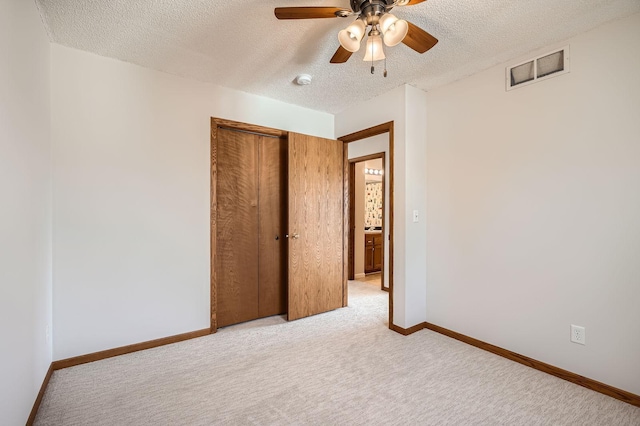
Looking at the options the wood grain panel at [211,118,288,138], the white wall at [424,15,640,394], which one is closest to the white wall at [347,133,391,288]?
the white wall at [424,15,640,394]

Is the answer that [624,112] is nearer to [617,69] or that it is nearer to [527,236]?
[617,69]

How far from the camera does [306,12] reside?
1564 millimetres

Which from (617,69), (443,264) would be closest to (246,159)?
(443,264)

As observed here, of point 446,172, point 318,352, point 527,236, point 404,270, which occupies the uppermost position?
point 446,172

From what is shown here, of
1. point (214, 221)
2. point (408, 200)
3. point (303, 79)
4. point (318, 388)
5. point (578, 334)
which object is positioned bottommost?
point (318, 388)

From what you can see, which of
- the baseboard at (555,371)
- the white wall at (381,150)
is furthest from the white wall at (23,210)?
the white wall at (381,150)

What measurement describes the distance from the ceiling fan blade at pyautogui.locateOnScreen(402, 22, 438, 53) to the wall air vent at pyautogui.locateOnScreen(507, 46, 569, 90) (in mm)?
1072

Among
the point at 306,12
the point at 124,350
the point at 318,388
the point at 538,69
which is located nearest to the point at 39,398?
the point at 124,350

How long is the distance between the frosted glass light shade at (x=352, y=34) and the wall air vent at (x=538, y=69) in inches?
60.8

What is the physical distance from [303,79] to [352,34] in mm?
1173

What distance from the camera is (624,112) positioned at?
1.90 meters

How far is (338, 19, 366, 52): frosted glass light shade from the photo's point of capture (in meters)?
1.66

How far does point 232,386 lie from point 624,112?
3.19m

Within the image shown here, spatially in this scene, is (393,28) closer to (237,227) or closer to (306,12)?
(306,12)
